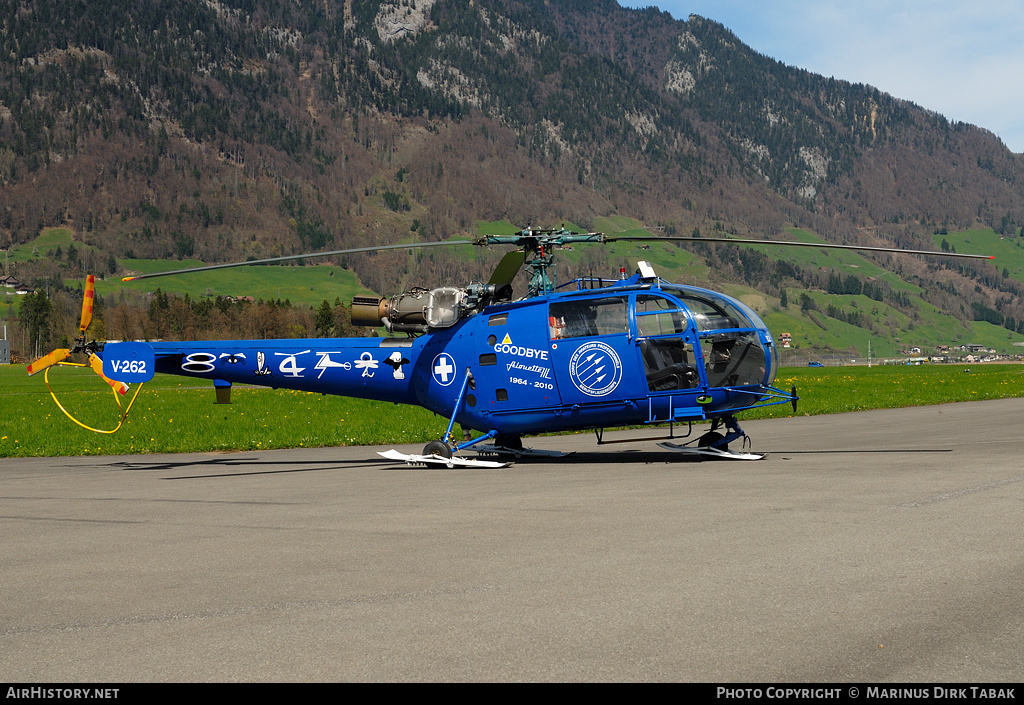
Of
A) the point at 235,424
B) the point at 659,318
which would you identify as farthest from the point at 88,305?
the point at 235,424

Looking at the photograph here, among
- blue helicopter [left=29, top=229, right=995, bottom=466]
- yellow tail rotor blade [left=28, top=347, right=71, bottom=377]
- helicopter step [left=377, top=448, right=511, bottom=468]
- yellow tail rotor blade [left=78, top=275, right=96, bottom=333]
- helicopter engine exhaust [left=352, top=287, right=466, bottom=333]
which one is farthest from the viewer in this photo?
yellow tail rotor blade [left=28, top=347, right=71, bottom=377]

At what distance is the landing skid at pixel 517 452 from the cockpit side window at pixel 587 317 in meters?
2.68

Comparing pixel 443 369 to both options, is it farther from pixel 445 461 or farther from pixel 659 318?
pixel 659 318

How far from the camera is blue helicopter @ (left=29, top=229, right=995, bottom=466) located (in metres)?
17.1

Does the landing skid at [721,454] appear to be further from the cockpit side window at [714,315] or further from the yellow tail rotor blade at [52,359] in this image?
the yellow tail rotor blade at [52,359]

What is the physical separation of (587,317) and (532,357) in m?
1.37

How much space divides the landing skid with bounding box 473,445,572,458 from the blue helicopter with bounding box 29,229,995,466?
0.14 feet

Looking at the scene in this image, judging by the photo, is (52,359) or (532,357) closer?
(532,357)

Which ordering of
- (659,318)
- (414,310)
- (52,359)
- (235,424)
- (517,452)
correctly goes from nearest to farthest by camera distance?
(659,318)
(414,310)
(517,452)
(52,359)
(235,424)

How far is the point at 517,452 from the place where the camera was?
19453 millimetres

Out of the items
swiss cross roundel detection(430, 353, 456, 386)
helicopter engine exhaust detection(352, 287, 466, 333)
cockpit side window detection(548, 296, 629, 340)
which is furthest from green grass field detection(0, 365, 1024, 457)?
cockpit side window detection(548, 296, 629, 340)

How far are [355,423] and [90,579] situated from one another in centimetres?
2326

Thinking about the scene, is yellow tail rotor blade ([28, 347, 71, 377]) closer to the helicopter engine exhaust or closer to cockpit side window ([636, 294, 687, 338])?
the helicopter engine exhaust
